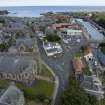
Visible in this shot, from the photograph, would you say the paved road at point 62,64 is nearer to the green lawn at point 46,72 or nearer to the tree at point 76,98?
the green lawn at point 46,72

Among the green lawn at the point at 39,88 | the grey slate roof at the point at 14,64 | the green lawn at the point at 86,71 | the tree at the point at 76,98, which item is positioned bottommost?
the green lawn at the point at 39,88

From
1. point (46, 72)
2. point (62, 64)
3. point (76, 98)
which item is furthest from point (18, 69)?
point (62, 64)

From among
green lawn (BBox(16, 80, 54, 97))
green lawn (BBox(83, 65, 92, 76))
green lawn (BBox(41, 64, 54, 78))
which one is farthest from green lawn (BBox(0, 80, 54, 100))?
green lawn (BBox(83, 65, 92, 76))

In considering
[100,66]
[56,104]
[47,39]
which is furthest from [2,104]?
[47,39]

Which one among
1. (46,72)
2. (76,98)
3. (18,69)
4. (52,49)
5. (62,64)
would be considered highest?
(18,69)

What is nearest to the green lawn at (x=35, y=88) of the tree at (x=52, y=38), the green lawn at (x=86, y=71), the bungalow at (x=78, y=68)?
the bungalow at (x=78, y=68)

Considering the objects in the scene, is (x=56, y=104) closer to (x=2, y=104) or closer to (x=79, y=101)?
(x=79, y=101)

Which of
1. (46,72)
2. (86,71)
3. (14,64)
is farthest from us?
(46,72)

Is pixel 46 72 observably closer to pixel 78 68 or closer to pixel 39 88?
pixel 78 68

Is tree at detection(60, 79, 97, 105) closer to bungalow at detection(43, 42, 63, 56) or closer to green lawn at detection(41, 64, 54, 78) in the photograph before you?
green lawn at detection(41, 64, 54, 78)
